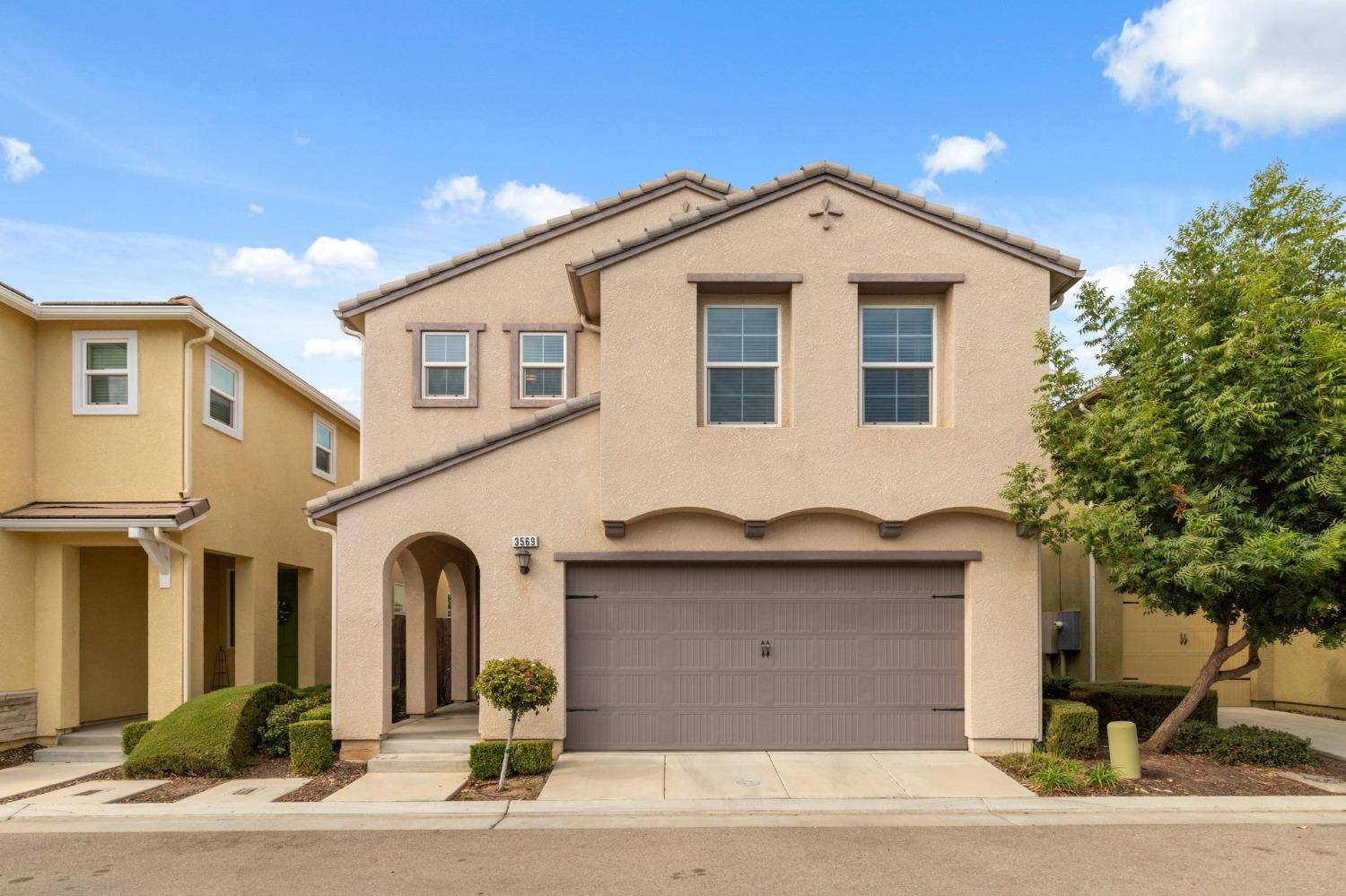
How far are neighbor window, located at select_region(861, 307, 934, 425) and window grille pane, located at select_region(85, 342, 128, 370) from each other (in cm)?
1068

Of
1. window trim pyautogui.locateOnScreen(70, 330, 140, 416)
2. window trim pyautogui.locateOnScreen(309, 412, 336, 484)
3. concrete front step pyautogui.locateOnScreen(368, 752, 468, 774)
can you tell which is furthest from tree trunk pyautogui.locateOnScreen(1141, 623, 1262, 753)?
window trim pyautogui.locateOnScreen(309, 412, 336, 484)

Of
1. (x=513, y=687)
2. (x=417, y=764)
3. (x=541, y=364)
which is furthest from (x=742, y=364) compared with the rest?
(x=417, y=764)

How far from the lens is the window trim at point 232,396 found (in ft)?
44.3

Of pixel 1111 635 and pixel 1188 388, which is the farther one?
pixel 1111 635

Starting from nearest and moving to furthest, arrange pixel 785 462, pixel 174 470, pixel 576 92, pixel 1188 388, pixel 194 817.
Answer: pixel 194 817, pixel 1188 388, pixel 785 462, pixel 174 470, pixel 576 92

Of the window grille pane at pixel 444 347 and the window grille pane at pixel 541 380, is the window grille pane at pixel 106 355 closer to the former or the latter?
the window grille pane at pixel 444 347

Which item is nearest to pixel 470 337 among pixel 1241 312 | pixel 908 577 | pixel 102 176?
pixel 908 577

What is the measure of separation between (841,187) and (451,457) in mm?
5859

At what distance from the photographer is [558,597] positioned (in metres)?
10.8

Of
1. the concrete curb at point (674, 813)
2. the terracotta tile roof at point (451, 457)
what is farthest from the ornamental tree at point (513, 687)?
the terracotta tile roof at point (451, 457)

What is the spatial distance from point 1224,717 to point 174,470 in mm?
16397

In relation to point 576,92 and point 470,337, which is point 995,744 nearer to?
point 470,337

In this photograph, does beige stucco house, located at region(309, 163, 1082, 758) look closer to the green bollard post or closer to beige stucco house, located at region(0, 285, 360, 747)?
the green bollard post

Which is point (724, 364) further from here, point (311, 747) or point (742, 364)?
point (311, 747)
